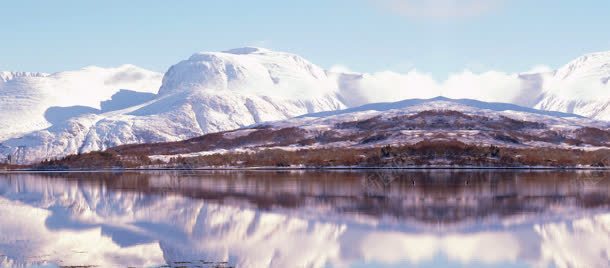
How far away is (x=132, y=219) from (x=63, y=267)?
28.3m

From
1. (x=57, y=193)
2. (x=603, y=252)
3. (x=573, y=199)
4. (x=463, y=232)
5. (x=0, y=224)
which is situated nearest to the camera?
(x=603, y=252)

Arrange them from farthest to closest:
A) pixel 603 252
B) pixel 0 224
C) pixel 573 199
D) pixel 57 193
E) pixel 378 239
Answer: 1. pixel 57 193
2. pixel 573 199
3. pixel 0 224
4. pixel 378 239
5. pixel 603 252

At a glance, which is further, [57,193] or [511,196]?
[57,193]

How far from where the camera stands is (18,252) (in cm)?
5422

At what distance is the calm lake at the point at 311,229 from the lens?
169ft

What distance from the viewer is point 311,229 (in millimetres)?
67938

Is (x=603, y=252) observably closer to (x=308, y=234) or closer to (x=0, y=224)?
(x=308, y=234)

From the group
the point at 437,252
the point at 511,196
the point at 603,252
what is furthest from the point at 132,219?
the point at 511,196

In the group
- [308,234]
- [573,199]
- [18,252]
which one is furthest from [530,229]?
[18,252]

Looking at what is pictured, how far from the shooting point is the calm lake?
51.5 m

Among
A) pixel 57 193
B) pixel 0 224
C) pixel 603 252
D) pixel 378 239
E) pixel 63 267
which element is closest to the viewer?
pixel 63 267

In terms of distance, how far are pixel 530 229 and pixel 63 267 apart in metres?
37.3

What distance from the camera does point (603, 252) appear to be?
53031 millimetres

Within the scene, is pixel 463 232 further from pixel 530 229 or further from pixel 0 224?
pixel 0 224
